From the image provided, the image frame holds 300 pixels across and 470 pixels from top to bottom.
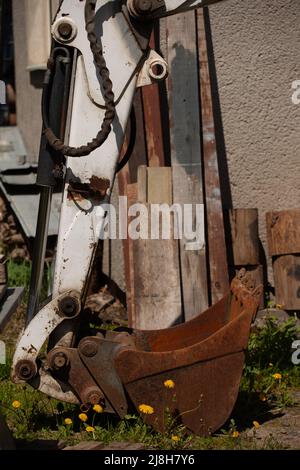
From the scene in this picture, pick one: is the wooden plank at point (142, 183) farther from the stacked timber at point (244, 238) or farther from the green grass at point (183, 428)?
the green grass at point (183, 428)

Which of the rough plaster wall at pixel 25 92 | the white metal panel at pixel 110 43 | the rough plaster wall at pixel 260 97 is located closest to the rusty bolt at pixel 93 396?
the white metal panel at pixel 110 43

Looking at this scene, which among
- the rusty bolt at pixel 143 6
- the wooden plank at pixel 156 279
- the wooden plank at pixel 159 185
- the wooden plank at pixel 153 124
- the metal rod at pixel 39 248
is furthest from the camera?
the wooden plank at pixel 153 124

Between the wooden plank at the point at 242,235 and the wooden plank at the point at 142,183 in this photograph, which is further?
the wooden plank at the point at 242,235

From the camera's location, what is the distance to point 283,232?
20.8ft

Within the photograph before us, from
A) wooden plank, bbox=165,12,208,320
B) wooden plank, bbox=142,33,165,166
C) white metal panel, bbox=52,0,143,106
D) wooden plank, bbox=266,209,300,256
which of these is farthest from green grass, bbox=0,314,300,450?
white metal panel, bbox=52,0,143,106

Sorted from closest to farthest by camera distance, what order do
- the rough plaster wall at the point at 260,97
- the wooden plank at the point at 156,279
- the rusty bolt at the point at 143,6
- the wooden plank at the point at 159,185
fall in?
the rusty bolt at the point at 143,6, the wooden plank at the point at 156,279, the wooden plank at the point at 159,185, the rough plaster wall at the point at 260,97

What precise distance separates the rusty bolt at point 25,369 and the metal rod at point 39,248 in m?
0.19

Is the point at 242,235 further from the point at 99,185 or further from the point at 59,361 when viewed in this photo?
the point at 59,361

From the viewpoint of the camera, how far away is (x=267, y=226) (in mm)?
6496

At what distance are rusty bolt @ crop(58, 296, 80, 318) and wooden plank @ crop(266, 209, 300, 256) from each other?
2.41 metres

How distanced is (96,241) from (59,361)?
0.58 metres

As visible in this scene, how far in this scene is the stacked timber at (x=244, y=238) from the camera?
641 centimetres

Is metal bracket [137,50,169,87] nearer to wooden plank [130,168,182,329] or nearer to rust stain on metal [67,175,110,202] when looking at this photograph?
rust stain on metal [67,175,110,202]

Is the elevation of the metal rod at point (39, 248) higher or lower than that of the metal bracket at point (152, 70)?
lower
